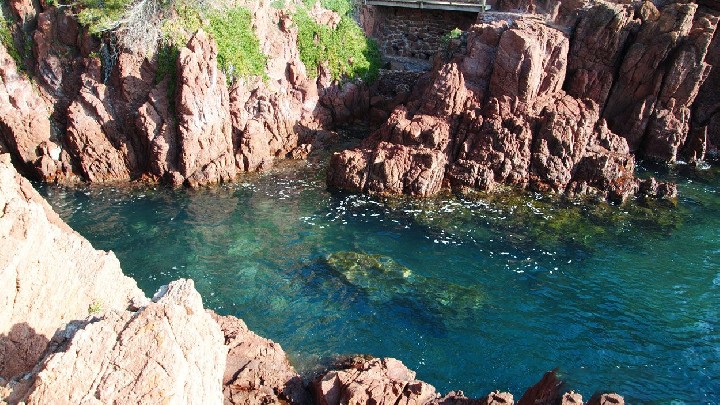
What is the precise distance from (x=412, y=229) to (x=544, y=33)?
13520 millimetres

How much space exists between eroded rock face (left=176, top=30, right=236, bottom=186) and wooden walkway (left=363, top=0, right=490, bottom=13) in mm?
15751

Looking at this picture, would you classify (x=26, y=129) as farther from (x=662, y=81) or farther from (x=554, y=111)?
(x=662, y=81)

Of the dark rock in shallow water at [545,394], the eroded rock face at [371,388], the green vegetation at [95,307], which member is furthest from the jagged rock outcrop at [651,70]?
the green vegetation at [95,307]

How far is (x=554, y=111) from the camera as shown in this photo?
2716cm

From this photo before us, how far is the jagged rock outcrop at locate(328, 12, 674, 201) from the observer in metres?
26.2

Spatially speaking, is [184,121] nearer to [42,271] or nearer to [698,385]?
[42,271]

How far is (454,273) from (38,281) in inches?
533

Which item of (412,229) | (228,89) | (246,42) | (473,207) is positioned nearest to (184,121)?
(228,89)

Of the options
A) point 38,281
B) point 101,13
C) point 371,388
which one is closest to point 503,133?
point 371,388

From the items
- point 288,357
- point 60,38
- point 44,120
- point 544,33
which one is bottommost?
point 288,357

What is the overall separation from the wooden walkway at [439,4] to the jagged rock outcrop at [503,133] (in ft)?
27.1

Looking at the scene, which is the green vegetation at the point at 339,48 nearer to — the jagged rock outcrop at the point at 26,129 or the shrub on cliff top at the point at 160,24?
the shrub on cliff top at the point at 160,24

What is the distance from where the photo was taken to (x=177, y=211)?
24.2m

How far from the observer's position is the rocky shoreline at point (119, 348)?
750cm
